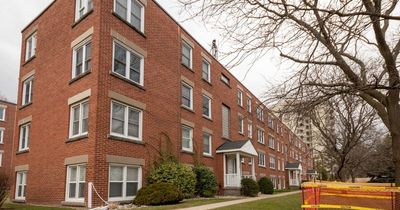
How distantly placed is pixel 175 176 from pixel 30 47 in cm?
1341

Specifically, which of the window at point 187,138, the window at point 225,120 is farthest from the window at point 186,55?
the window at point 225,120

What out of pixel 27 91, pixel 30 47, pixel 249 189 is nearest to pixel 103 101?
pixel 27 91

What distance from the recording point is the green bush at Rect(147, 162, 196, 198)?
18473mm

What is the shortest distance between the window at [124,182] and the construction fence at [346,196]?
8426 millimetres

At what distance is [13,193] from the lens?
21969 millimetres

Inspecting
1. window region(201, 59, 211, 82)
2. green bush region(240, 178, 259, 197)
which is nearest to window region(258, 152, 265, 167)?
green bush region(240, 178, 259, 197)

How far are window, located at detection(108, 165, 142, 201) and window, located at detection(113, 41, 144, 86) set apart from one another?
4.42 m

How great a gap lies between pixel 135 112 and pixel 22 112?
907cm

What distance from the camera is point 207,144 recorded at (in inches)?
1087

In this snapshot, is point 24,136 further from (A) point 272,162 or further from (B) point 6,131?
(A) point 272,162

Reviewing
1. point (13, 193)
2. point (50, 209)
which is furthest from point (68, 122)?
point (13, 193)

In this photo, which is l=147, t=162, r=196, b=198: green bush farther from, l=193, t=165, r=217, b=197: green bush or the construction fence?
the construction fence

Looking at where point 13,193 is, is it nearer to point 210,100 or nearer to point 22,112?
point 22,112

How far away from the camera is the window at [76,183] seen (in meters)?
16.1
